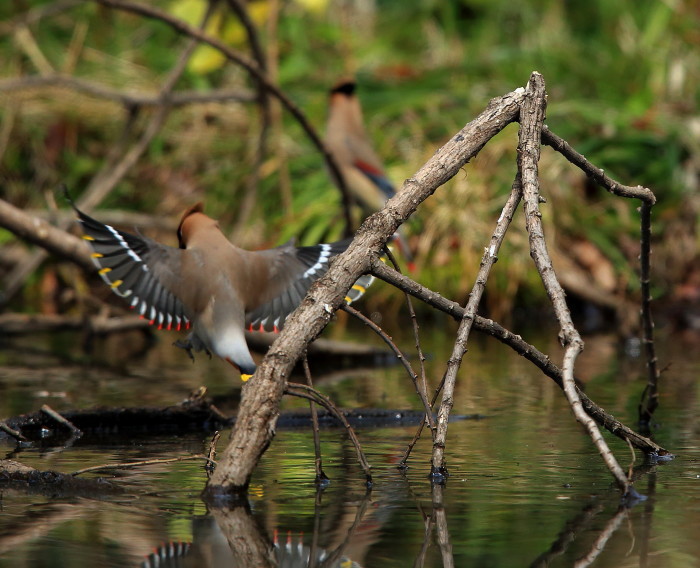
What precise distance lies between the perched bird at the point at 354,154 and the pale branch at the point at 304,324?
3673 millimetres

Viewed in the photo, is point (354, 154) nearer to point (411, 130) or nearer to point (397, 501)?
point (411, 130)

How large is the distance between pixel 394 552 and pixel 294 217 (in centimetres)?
599

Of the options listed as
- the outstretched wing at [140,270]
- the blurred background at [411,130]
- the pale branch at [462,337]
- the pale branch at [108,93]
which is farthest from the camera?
the blurred background at [411,130]

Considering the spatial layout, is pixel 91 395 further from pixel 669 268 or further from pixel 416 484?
pixel 669 268

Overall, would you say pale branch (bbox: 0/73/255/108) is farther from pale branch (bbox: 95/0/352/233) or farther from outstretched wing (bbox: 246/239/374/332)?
outstretched wing (bbox: 246/239/374/332)

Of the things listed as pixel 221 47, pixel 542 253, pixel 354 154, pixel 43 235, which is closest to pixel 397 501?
pixel 542 253

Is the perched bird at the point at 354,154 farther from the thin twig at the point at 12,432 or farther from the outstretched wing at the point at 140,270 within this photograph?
the thin twig at the point at 12,432

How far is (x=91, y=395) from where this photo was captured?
4.91 m

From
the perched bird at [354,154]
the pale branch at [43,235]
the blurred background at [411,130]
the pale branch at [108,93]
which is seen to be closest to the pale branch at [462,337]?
the pale branch at [43,235]

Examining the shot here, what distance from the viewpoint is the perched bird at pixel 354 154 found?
7027mm

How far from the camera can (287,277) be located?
4.12 m

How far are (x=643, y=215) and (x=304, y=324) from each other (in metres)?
1.20

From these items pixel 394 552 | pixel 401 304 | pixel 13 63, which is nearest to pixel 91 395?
pixel 394 552

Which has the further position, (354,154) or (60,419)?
(354,154)
